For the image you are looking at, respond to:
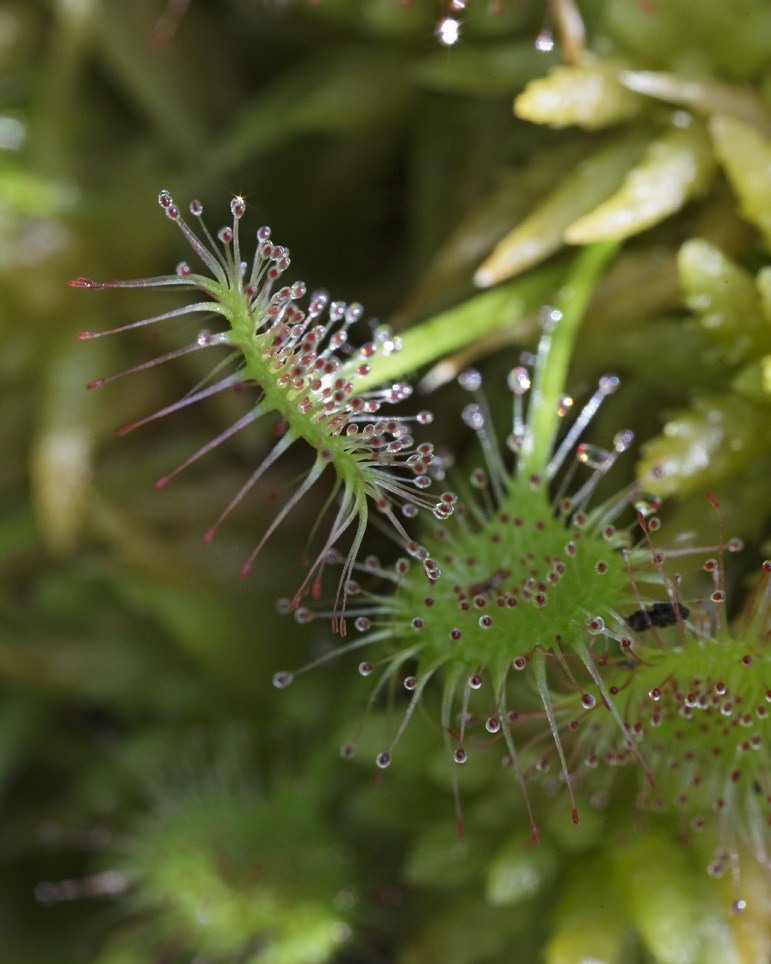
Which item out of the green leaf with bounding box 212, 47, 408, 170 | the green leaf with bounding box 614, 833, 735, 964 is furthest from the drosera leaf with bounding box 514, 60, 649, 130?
the green leaf with bounding box 614, 833, 735, 964

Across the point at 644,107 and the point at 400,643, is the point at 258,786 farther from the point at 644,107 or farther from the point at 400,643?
the point at 644,107

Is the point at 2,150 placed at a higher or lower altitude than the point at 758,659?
higher

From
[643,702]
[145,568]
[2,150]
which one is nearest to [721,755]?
[643,702]

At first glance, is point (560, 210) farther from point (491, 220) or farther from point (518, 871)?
point (518, 871)

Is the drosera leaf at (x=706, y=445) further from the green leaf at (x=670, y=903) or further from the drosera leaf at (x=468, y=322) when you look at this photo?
the green leaf at (x=670, y=903)

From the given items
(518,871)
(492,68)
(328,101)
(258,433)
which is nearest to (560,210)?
(492,68)

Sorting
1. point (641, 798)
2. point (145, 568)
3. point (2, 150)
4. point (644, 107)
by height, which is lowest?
point (641, 798)

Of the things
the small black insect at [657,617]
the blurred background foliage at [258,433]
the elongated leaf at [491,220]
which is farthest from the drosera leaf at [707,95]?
the small black insect at [657,617]
